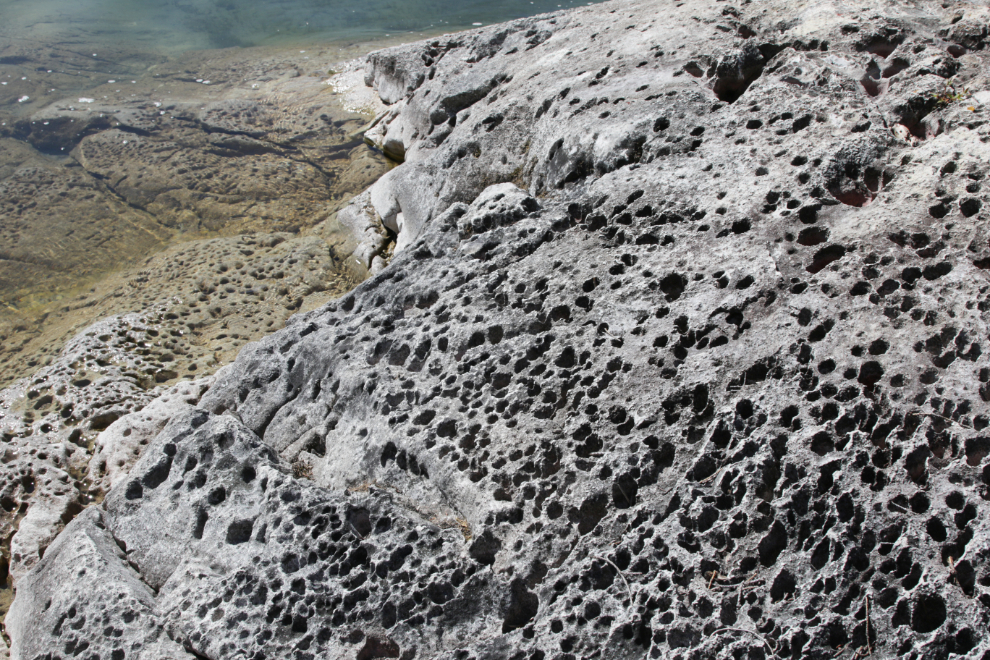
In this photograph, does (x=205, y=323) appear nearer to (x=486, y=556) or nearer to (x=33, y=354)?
(x=33, y=354)

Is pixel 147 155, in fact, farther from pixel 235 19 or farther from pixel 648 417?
pixel 235 19

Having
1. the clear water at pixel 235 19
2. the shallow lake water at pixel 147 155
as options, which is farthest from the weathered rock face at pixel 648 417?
the clear water at pixel 235 19

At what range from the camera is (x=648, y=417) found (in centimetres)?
238

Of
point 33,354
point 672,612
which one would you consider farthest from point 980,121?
point 33,354

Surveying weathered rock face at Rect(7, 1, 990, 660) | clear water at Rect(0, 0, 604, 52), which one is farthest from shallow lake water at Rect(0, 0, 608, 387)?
weathered rock face at Rect(7, 1, 990, 660)

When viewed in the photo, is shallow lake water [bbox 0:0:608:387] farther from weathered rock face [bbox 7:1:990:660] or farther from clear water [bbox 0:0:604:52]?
weathered rock face [bbox 7:1:990:660]

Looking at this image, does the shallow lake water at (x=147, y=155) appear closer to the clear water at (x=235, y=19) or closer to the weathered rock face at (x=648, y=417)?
the clear water at (x=235, y=19)

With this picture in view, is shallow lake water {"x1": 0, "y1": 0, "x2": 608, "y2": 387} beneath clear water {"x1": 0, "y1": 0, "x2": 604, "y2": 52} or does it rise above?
beneath

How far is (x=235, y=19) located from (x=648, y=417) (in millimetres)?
15036

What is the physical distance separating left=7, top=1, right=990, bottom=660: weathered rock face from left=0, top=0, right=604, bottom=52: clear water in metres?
10.1

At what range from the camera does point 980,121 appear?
269 centimetres

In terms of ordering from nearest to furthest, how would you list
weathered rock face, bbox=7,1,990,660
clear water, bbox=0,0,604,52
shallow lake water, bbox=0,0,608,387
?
weathered rock face, bbox=7,1,990,660 < shallow lake water, bbox=0,0,608,387 < clear water, bbox=0,0,604,52

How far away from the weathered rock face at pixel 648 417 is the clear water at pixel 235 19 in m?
10.1

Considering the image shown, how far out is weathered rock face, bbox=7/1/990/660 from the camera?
1.95 metres
